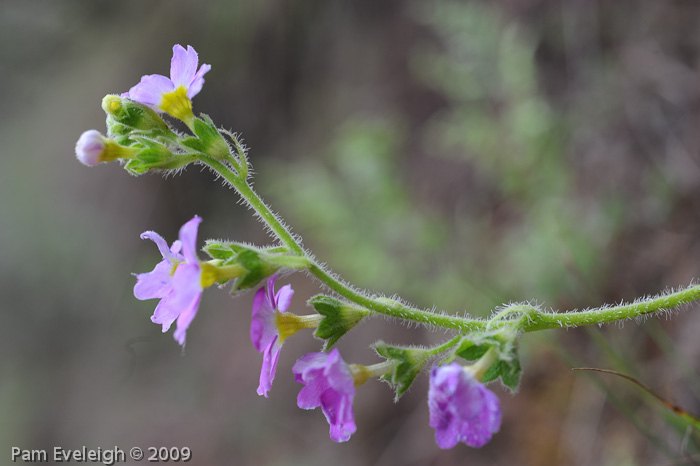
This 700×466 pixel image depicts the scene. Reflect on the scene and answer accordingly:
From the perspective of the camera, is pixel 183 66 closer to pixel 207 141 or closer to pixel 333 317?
pixel 207 141

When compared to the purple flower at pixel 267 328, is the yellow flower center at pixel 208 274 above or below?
above

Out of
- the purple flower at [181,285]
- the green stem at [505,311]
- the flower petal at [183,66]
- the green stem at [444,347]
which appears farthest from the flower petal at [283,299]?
the flower petal at [183,66]

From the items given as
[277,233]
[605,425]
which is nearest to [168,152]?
[277,233]

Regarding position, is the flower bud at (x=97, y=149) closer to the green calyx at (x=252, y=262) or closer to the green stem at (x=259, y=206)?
the green stem at (x=259, y=206)

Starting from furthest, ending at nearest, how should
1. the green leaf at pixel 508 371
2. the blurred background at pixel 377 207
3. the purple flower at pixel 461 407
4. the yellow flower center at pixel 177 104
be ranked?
1. the blurred background at pixel 377 207
2. the yellow flower center at pixel 177 104
3. the green leaf at pixel 508 371
4. the purple flower at pixel 461 407

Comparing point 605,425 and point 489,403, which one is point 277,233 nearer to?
Result: point 489,403

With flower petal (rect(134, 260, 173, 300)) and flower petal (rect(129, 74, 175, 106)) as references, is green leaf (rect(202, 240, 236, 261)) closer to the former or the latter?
flower petal (rect(134, 260, 173, 300))

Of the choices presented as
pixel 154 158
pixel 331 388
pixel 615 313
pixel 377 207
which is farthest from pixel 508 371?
pixel 377 207
